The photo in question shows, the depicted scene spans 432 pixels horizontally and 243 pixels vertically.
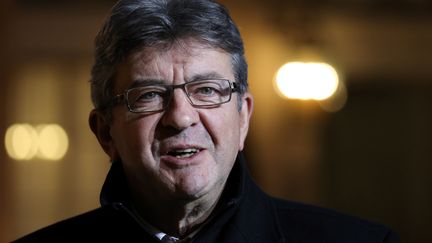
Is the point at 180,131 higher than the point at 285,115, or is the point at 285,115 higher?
the point at 180,131

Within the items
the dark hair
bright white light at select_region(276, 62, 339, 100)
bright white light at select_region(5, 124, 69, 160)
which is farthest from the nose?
bright white light at select_region(5, 124, 69, 160)

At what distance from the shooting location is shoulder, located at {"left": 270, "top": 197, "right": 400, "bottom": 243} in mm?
1966

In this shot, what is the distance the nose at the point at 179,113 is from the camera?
1.83 meters

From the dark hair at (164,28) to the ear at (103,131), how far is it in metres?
0.11

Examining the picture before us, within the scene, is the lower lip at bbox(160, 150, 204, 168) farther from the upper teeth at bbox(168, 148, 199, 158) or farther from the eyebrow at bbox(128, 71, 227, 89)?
the eyebrow at bbox(128, 71, 227, 89)

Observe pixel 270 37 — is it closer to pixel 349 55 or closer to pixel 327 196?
pixel 349 55

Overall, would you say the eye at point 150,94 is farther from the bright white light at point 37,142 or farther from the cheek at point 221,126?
the bright white light at point 37,142

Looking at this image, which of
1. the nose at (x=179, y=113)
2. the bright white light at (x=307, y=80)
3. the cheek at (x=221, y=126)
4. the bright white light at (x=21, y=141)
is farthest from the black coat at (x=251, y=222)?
the bright white light at (x=21, y=141)

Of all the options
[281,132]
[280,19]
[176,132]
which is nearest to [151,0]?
[176,132]

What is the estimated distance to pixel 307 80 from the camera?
6.33 meters

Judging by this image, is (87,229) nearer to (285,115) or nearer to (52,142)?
(285,115)

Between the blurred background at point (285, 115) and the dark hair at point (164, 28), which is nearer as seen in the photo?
the dark hair at point (164, 28)

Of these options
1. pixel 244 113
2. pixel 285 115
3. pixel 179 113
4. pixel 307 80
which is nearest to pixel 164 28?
pixel 179 113

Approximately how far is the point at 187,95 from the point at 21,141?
641 centimetres
